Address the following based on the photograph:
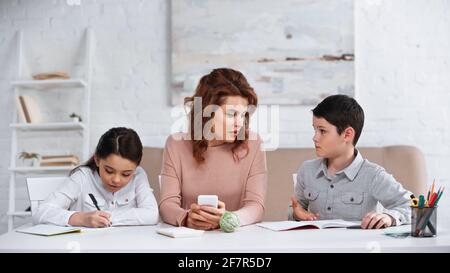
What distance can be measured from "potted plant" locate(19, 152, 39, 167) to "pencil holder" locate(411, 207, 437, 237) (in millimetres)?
2397

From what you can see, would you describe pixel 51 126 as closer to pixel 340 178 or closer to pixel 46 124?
pixel 46 124

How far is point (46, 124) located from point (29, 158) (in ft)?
0.90

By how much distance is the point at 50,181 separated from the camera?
2086 millimetres

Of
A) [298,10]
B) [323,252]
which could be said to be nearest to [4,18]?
[298,10]

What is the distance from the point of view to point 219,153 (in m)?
2.00

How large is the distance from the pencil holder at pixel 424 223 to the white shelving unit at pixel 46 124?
7.08ft

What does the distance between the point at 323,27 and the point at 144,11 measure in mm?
1052

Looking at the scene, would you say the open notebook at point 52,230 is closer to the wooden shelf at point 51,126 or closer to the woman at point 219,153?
the woman at point 219,153

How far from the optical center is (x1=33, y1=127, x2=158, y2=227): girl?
1.92 m

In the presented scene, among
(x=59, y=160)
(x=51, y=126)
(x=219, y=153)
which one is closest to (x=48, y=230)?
(x=219, y=153)

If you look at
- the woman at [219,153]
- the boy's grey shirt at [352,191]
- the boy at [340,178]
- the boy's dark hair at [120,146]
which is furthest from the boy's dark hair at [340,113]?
the boy's dark hair at [120,146]

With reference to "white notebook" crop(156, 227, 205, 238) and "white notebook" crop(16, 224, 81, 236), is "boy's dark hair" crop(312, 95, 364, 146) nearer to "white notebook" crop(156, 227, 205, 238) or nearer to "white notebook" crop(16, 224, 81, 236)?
"white notebook" crop(156, 227, 205, 238)

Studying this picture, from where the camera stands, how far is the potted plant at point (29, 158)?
3.24 m
